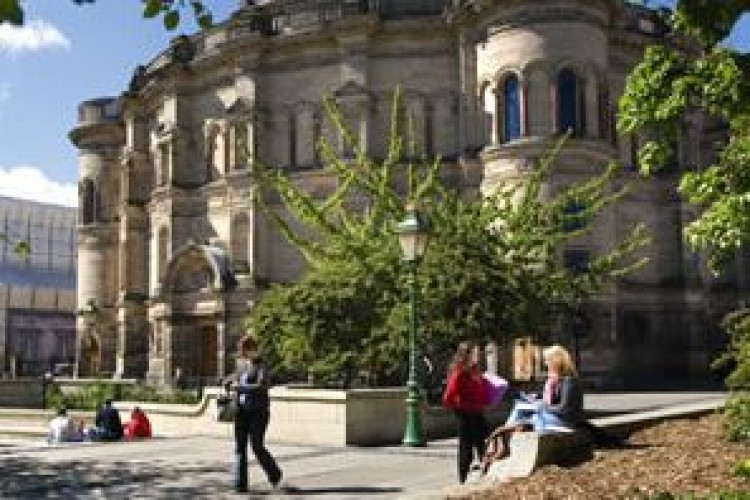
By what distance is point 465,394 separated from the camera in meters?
13.4

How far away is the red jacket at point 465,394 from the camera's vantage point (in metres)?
13.4

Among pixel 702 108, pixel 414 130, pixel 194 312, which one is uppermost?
pixel 414 130

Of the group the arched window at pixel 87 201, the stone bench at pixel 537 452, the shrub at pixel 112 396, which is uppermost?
the arched window at pixel 87 201

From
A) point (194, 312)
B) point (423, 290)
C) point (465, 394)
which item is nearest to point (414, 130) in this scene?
point (194, 312)

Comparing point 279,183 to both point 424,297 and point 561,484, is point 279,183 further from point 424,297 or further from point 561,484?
point 561,484

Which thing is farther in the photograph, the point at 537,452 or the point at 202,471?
the point at 202,471

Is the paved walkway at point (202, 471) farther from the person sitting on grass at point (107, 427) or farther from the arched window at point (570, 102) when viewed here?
the arched window at point (570, 102)

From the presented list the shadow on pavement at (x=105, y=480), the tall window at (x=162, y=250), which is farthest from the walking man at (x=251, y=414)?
the tall window at (x=162, y=250)

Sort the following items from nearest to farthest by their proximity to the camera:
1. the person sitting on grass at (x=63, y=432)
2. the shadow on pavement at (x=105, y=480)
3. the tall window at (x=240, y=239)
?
the shadow on pavement at (x=105, y=480)
the person sitting on grass at (x=63, y=432)
the tall window at (x=240, y=239)

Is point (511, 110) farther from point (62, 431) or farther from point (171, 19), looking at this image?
point (171, 19)

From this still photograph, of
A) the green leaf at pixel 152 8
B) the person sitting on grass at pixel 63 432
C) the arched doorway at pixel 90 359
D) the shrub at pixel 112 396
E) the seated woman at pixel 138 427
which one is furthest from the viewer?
the arched doorway at pixel 90 359

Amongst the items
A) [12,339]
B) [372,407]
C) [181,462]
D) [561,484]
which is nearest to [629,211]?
[372,407]

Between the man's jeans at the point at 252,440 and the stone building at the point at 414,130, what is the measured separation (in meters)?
27.0

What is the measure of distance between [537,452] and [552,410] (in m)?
0.79
